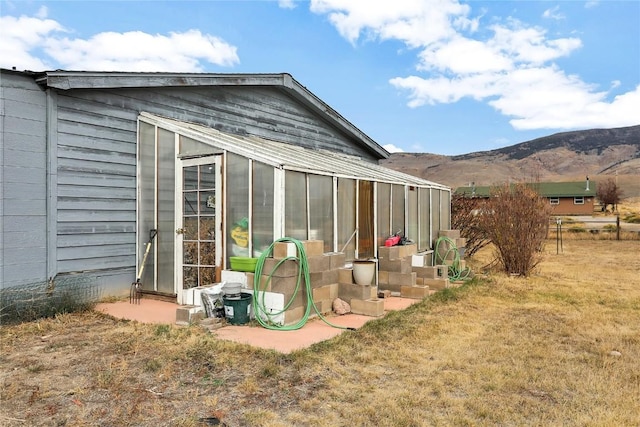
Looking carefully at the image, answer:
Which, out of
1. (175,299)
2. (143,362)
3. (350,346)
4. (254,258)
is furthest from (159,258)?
(350,346)

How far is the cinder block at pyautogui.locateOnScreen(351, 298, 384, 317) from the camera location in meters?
6.36

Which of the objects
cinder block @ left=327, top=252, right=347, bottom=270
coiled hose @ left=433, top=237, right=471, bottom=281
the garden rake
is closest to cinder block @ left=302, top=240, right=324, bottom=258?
cinder block @ left=327, top=252, right=347, bottom=270

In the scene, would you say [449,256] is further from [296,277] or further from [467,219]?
[296,277]

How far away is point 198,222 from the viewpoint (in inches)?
266

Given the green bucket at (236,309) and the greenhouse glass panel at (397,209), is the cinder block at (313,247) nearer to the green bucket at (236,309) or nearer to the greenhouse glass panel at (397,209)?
the green bucket at (236,309)

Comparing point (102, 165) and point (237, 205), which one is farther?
point (102, 165)

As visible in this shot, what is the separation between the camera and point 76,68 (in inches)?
256

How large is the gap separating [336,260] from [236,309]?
5.87 feet

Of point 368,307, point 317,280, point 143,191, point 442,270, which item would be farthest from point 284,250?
point 442,270

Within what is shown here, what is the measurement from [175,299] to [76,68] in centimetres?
394

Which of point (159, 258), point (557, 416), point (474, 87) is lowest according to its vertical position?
point (557, 416)

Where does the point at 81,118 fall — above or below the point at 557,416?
above

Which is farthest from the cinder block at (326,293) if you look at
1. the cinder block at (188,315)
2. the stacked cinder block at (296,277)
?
the cinder block at (188,315)

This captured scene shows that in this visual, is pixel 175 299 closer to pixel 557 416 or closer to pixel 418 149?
pixel 557 416
